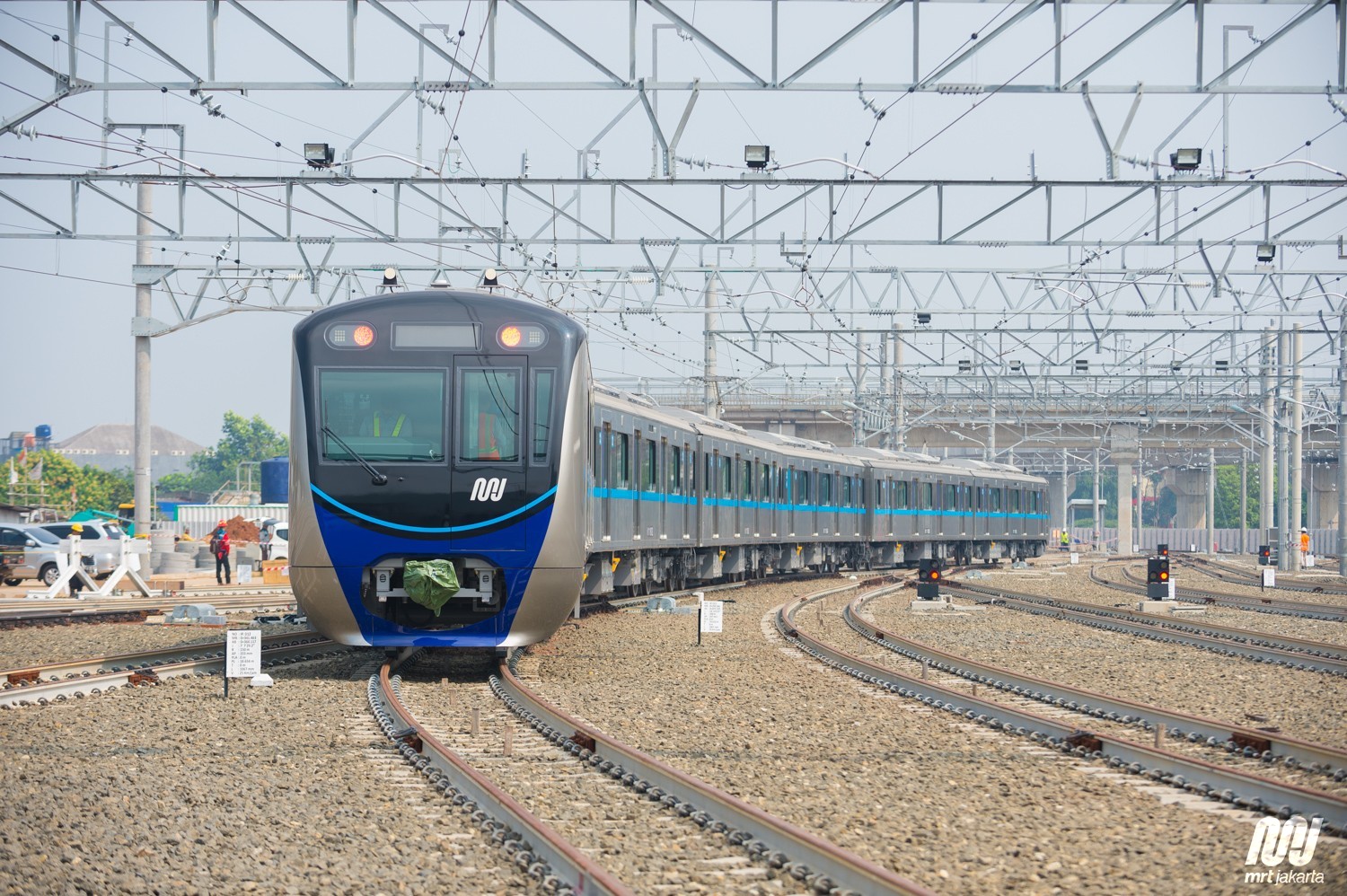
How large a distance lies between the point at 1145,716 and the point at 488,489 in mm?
5228

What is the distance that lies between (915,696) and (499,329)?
14.6ft

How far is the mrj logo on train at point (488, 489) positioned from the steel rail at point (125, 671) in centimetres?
291

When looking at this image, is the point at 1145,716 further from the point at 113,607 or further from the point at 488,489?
the point at 113,607

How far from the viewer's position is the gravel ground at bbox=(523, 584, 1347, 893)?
601cm

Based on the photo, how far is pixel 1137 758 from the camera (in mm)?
8430

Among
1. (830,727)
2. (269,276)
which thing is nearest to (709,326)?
(269,276)

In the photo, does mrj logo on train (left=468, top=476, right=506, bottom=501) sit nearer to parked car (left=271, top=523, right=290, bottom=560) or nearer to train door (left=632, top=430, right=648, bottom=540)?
train door (left=632, top=430, right=648, bottom=540)

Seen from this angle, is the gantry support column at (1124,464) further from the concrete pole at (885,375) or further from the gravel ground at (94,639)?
the gravel ground at (94,639)

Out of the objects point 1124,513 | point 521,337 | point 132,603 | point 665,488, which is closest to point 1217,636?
point 665,488

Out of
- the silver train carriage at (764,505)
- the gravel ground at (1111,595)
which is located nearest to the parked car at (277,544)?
the silver train carriage at (764,505)

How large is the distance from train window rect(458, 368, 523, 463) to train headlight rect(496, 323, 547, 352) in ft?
0.68

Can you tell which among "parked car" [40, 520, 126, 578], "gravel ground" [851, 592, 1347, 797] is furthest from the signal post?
"parked car" [40, 520, 126, 578]

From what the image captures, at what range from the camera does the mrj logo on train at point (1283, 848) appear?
5.80m

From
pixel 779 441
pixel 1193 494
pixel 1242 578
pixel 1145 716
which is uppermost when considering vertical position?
pixel 779 441
